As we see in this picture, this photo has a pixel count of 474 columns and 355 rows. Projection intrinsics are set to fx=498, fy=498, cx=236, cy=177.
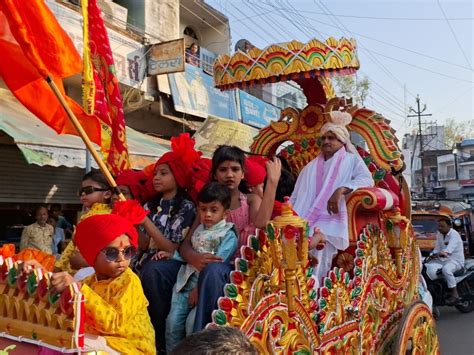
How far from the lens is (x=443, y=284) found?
692 cm

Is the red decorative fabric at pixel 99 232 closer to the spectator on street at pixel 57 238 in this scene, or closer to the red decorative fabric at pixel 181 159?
the red decorative fabric at pixel 181 159

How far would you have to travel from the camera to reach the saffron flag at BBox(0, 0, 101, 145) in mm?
2018

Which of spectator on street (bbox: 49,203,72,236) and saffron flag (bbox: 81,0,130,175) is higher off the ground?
saffron flag (bbox: 81,0,130,175)

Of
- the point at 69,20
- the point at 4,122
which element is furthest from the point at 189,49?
the point at 4,122

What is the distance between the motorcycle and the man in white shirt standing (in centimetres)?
6

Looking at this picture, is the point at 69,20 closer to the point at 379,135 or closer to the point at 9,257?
the point at 379,135

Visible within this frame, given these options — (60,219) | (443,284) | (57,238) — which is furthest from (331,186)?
(60,219)

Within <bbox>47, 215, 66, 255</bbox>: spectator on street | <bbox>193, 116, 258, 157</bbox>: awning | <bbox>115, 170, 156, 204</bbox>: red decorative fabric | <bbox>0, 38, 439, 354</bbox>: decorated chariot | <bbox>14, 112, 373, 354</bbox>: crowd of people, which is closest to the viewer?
<bbox>0, 38, 439, 354</bbox>: decorated chariot

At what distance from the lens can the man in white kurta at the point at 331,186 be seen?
3178 mm

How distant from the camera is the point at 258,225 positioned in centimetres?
254

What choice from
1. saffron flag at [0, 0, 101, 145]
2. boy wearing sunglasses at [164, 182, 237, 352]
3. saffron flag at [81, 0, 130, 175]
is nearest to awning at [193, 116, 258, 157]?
saffron flag at [81, 0, 130, 175]

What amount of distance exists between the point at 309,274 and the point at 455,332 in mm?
4649

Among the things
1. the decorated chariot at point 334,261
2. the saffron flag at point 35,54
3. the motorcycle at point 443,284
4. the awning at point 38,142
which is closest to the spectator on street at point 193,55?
the awning at point 38,142

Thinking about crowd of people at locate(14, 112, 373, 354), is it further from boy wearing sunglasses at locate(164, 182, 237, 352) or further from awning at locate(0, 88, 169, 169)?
awning at locate(0, 88, 169, 169)
